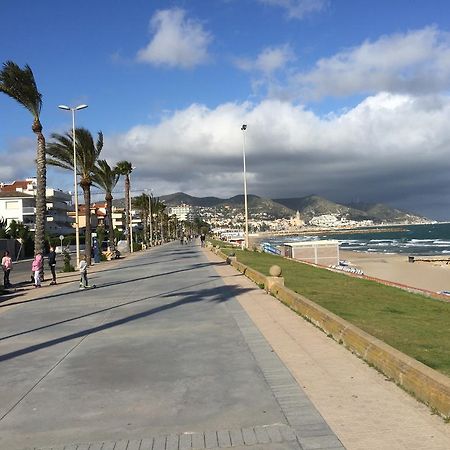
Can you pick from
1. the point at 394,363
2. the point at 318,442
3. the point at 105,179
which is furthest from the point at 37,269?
the point at 105,179

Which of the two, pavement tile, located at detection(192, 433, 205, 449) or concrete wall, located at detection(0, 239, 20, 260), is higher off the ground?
concrete wall, located at detection(0, 239, 20, 260)

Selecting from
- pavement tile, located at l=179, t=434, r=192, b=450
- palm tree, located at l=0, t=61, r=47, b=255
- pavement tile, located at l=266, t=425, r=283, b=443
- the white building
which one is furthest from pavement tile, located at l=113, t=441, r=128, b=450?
the white building

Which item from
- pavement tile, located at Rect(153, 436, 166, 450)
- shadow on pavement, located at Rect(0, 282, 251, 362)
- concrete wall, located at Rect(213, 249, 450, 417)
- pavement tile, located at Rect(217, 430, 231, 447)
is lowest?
shadow on pavement, located at Rect(0, 282, 251, 362)

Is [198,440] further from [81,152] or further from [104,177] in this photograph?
[104,177]

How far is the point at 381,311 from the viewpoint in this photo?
12.3 meters

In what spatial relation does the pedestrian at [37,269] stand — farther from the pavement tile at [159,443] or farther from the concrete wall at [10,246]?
the concrete wall at [10,246]

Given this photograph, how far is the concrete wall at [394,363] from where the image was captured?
4.98 m

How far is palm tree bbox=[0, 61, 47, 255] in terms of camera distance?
21578mm

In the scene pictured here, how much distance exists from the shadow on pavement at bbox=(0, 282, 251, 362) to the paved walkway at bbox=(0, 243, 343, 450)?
0.18 feet

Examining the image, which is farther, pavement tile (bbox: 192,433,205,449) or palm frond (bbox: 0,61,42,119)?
palm frond (bbox: 0,61,42,119)

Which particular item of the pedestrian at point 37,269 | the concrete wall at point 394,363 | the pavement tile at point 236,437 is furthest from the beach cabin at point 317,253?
the pavement tile at point 236,437

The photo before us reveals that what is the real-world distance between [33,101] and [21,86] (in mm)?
933

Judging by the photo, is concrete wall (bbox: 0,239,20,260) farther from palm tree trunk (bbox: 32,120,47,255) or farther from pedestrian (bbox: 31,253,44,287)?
pedestrian (bbox: 31,253,44,287)

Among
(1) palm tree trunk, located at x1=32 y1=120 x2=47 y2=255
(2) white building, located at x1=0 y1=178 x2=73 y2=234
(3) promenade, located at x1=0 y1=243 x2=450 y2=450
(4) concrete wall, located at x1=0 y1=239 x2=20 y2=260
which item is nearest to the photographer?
(3) promenade, located at x1=0 y1=243 x2=450 y2=450
